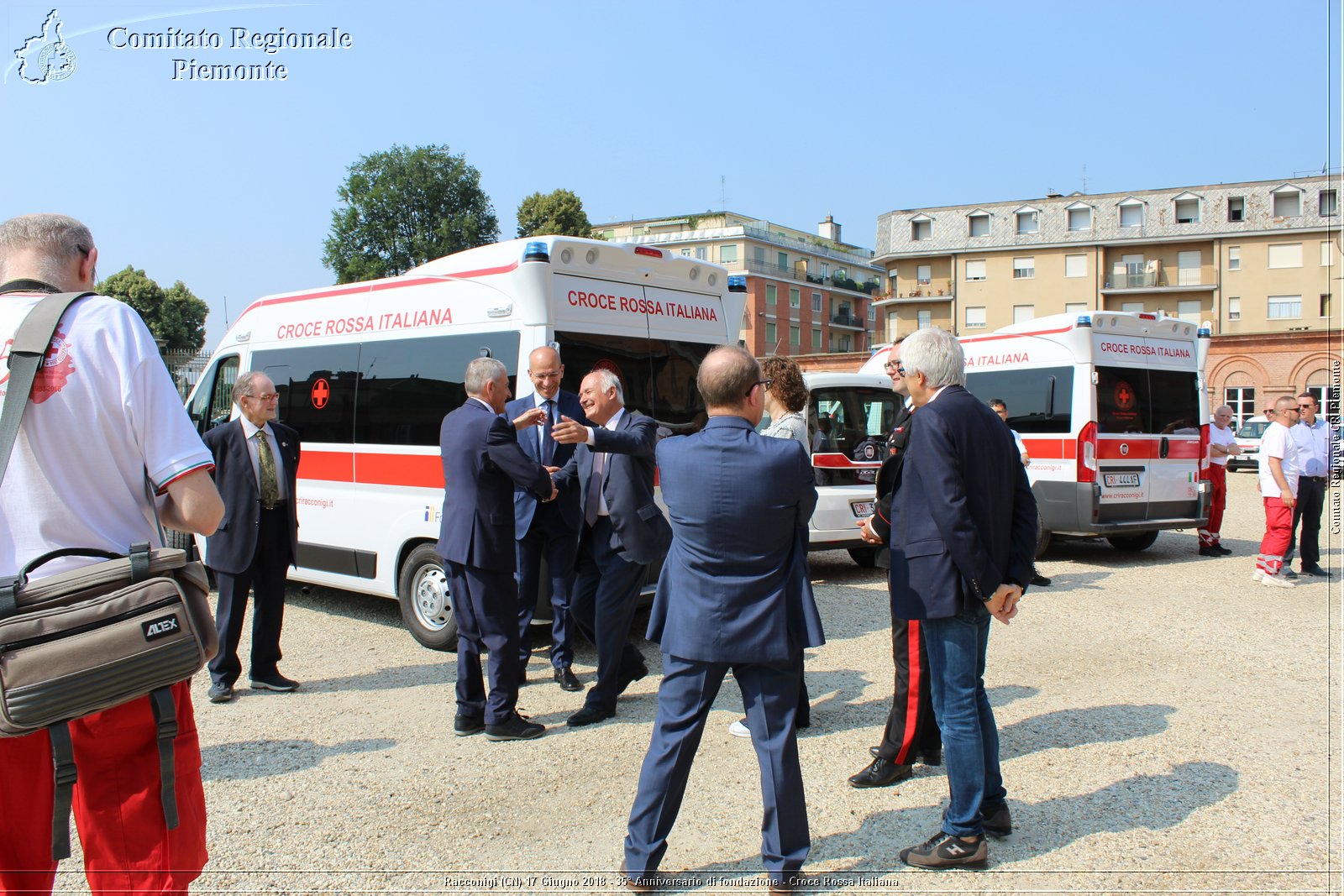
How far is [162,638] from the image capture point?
6.77ft

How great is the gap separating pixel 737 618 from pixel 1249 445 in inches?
1283

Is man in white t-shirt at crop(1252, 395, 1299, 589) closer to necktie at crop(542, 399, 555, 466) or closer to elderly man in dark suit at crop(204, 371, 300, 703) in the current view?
necktie at crop(542, 399, 555, 466)

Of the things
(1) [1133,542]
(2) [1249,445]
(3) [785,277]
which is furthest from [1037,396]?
(3) [785,277]

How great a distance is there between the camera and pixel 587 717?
4.87 meters

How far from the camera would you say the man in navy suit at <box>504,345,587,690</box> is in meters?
5.39

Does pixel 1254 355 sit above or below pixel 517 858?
above

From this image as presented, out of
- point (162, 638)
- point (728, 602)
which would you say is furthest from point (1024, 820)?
point (162, 638)

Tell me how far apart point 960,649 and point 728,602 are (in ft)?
3.11

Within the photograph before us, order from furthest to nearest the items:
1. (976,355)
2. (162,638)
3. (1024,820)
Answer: (976,355) → (1024,820) → (162,638)

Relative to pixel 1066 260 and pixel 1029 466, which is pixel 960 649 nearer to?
pixel 1029 466

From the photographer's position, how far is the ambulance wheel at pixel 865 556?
10.0 meters

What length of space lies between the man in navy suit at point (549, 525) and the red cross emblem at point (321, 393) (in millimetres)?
2310

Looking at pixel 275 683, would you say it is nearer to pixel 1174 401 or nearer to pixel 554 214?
pixel 1174 401

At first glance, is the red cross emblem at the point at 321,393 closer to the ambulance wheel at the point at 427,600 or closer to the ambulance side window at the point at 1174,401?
the ambulance wheel at the point at 427,600
